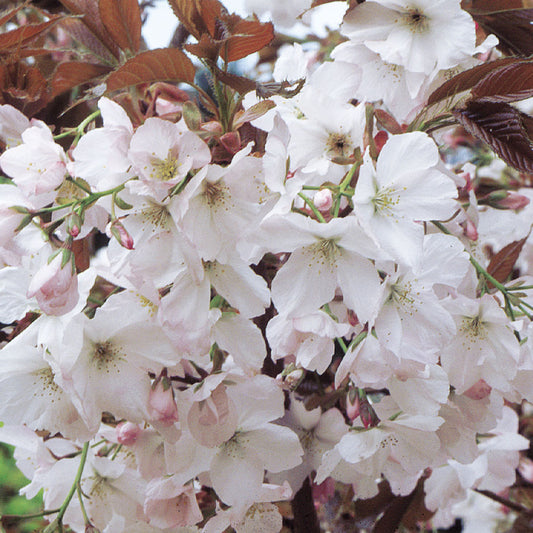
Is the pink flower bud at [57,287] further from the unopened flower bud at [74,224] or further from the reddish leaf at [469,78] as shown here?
the reddish leaf at [469,78]

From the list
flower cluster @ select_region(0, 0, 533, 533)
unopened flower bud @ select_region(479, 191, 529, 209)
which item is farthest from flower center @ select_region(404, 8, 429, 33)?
unopened flower bud @ select_region(479, 191, 529, 209)

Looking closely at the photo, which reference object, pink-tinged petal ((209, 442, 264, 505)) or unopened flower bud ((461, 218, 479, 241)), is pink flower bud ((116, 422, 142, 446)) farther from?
unopened flower bud ((461, 218, 479, 241))

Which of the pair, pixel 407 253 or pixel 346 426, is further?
pixel 346 426

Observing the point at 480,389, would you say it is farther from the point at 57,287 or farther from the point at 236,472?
the point at 57,287

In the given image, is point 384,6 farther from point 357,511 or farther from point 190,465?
point 357,511

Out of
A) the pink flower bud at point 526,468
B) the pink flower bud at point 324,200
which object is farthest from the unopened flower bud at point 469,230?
the pink flower bud at point 526,468

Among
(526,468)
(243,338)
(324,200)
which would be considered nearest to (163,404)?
(243,338)

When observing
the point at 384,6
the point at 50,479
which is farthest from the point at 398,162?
the point at 50,479

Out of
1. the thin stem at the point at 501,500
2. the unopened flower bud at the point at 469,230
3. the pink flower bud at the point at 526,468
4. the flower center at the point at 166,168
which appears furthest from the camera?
the pink flower bud at the point at 526,468
